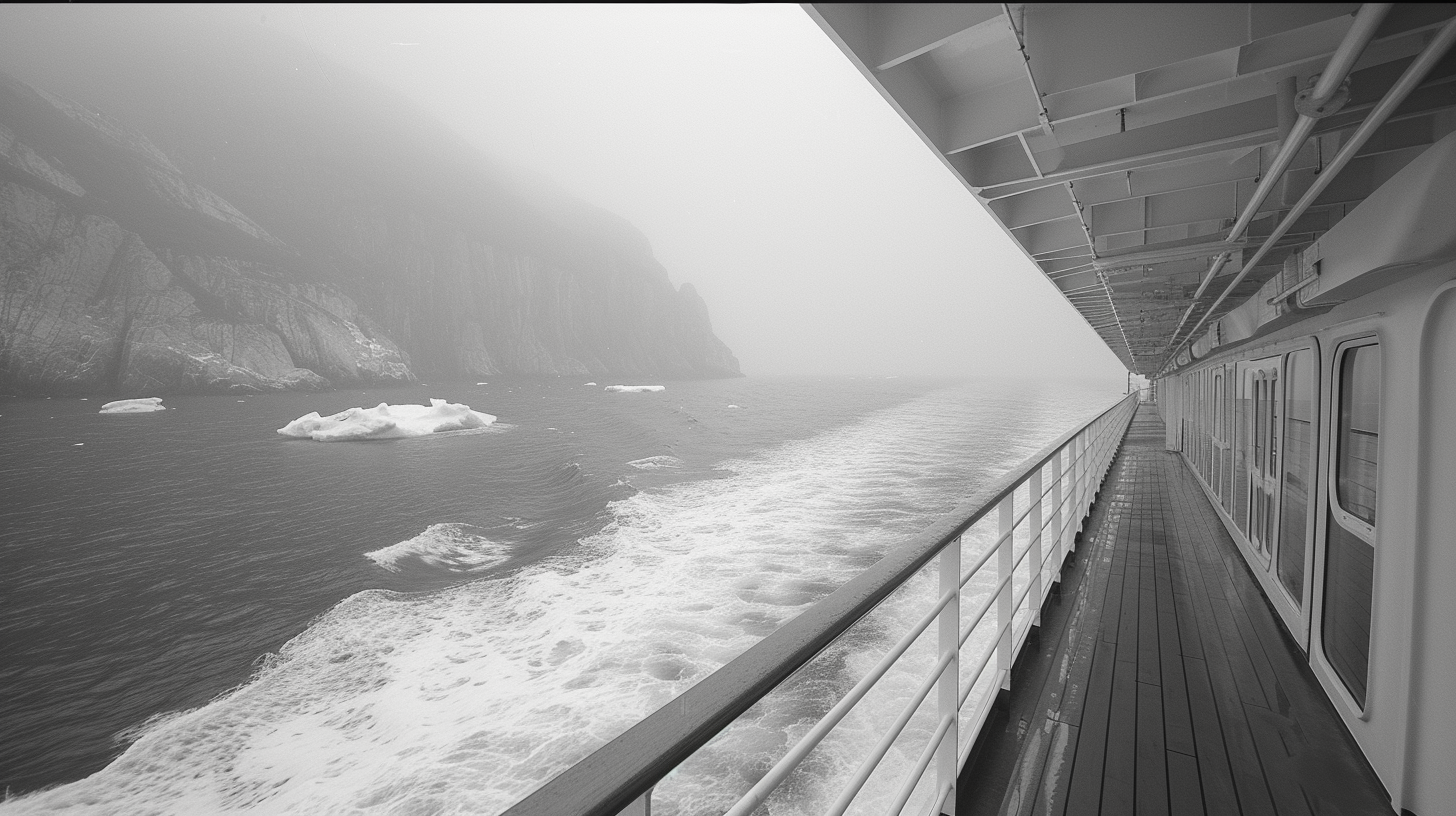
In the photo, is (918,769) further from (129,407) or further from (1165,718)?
(129,407)

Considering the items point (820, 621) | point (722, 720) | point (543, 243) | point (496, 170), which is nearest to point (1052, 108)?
point (820, 621)

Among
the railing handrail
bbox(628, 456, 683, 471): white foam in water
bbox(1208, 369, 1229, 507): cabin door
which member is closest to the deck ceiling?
the railing handrail

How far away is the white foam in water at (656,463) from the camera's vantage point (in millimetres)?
15297

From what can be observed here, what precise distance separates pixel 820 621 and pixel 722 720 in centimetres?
28

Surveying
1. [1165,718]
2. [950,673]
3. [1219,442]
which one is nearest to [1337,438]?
[1165,718]

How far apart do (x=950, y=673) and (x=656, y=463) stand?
14602mm

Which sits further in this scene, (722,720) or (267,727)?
(267,727)

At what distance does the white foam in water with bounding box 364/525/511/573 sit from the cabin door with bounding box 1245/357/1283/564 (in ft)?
26.7

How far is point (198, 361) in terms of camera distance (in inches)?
1395

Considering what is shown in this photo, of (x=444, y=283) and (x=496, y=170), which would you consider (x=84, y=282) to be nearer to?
(x=444, y=283)

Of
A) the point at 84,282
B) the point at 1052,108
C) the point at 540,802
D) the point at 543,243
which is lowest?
the point at 540,802

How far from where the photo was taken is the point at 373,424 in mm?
22109

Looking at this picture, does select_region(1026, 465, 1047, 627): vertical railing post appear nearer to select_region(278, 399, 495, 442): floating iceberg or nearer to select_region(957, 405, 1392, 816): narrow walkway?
select_region(957, 405, 1392, 816): narrow walkway

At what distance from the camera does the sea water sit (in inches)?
154
